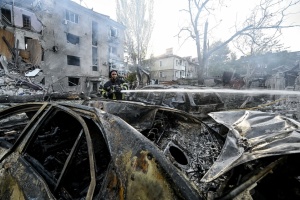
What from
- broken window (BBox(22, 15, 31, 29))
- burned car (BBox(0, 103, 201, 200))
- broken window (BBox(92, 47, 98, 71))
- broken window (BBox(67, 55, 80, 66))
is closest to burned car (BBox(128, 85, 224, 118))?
burned car (BBox(0, 103, 201, 200))

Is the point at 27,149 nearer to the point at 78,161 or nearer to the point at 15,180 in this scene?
the point at 15,180

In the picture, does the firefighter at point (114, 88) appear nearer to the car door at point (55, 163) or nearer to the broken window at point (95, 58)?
the car door at point (55, 163)

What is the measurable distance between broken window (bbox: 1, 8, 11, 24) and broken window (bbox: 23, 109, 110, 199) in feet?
64.6

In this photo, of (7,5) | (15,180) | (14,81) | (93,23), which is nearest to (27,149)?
(15,180)

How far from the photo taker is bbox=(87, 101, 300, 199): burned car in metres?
1.36

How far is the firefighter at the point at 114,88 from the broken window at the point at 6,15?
17048 mm

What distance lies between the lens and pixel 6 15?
17.5 metres

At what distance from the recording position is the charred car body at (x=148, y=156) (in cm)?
113

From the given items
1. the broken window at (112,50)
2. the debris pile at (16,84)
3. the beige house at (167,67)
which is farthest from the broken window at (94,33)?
the beige house at (167,67)

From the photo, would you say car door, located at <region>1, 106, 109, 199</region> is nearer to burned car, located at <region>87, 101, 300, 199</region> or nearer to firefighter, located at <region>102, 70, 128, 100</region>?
burned car, located at <region>87, 101, 300, 199</region>

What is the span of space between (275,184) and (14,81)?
14193 mm

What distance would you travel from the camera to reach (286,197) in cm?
178

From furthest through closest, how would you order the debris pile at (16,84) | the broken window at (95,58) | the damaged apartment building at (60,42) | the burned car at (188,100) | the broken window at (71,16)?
1. the broken window at (95,58)
2. the broken window at (71,16)
3. the damaged apartment building at (60,42)
4. the debris pile at (16,84)
5. the burned car at (188,100)

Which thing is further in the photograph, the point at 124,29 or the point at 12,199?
the point at 124,29
